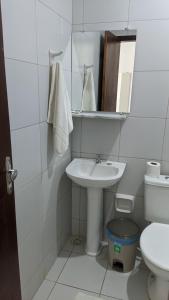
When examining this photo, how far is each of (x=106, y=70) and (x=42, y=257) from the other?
1511 mm

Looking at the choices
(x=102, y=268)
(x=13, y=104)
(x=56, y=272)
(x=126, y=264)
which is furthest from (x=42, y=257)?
(x=13, y=104)

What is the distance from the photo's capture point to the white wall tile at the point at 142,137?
1820mm

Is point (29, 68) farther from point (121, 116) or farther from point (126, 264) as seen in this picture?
point (126, 264)

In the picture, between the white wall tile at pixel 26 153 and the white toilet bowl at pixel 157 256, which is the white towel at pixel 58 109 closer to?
the white wall tile at pixel 26 153

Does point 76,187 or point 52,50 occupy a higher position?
point 52,50

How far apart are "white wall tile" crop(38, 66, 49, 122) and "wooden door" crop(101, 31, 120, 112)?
22.3 inches

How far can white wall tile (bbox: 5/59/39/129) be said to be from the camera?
3.78 ft

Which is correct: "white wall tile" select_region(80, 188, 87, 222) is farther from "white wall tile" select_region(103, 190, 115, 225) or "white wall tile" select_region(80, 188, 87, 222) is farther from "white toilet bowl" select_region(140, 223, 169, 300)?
"white toilet bowl" select_region(140, 223, 169, 300)

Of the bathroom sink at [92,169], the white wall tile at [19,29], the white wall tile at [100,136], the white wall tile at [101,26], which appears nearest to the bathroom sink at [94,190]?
the bathroom sink at [92,169]

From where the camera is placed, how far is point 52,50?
1.53m

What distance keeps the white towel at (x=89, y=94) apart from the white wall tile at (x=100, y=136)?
0.12 m

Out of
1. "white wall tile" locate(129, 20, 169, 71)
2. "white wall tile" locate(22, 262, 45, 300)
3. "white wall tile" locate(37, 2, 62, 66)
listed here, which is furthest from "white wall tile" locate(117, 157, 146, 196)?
"white wall tile" locate(37, 2, 62, 66)

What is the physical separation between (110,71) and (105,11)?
428 mm

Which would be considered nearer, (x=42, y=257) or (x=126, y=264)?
(x=42, y=257)
